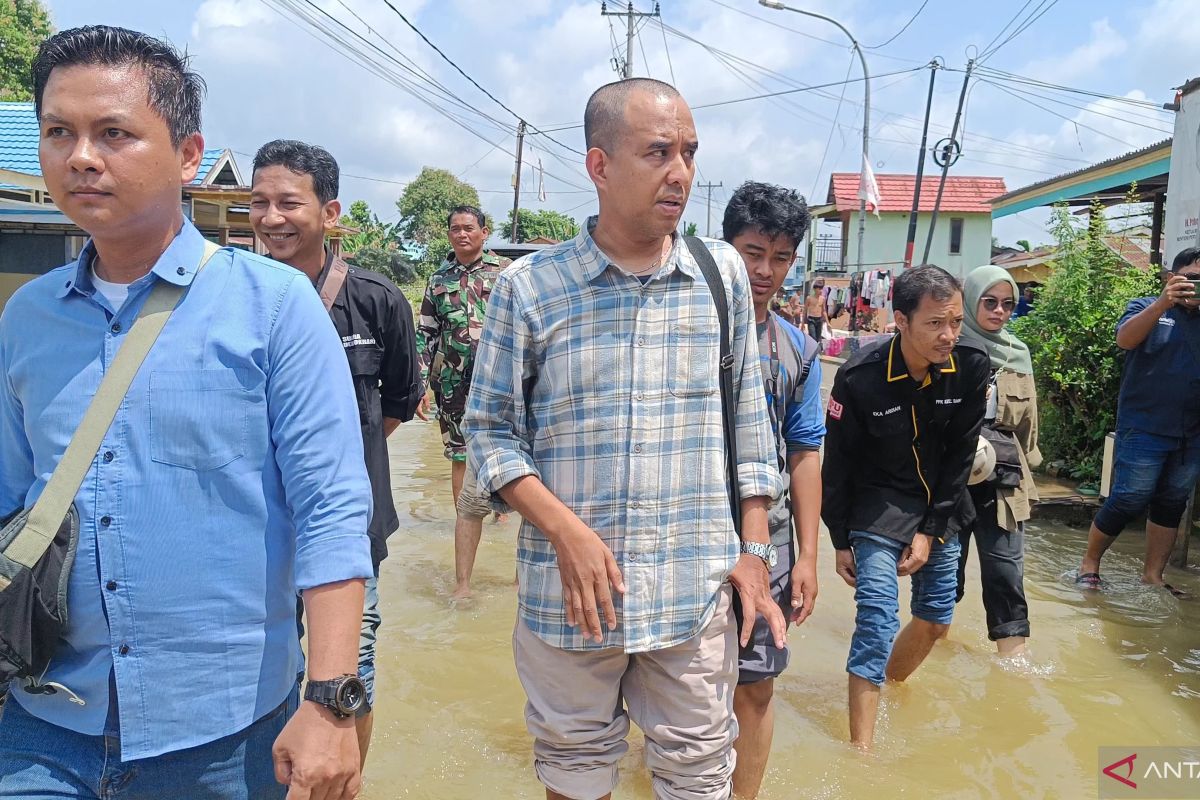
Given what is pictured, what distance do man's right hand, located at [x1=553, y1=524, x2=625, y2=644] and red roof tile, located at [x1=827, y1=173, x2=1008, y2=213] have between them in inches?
1335

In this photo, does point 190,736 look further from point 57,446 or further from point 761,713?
point 761,713

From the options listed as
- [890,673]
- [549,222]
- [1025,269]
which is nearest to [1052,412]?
[890,673]

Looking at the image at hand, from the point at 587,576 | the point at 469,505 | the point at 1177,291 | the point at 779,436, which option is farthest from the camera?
the point at 1177,291

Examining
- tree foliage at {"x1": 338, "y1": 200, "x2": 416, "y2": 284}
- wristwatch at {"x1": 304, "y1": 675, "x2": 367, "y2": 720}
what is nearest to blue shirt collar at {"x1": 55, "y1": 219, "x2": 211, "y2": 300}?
wristwatch at {"x1": 304, "y1": 675, "x2": 367, "y2": 720}

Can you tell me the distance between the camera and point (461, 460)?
6082 millimetres

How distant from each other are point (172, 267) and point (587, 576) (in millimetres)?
1117

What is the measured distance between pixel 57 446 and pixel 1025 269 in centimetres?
2371

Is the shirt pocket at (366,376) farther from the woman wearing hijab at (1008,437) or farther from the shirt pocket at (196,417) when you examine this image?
the woman wearing hijab at (1008,437)

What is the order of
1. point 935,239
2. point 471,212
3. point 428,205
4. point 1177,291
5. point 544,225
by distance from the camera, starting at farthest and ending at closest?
point 544,225 → point 428,205 → point 935,239 → point 471,212 → point 1177,291

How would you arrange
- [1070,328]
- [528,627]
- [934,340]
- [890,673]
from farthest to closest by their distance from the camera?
[1070,328] < [890,673] < [934,340] < [528,627]

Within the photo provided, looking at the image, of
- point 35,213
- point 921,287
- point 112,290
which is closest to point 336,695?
point 112,290

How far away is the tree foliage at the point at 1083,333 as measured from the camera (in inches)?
314

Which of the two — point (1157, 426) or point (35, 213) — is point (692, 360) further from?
point (35, 213)

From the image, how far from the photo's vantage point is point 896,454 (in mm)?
3881
